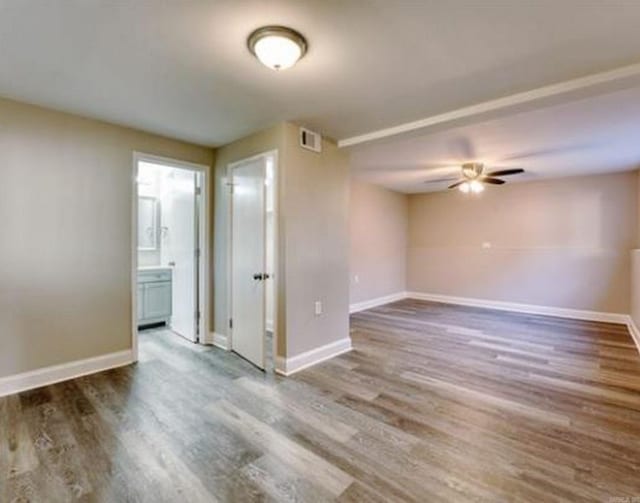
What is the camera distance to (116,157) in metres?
3.35

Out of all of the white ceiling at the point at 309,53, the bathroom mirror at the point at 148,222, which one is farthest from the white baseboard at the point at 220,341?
the white ceiling at the point at 309,53

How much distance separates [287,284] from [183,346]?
176 cm

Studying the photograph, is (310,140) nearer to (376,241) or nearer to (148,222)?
(148,222)

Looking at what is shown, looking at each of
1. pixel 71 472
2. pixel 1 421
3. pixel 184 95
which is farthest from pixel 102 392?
pixel 184 95

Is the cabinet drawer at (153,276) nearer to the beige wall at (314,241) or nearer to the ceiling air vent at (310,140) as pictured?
A: the beige wall at (314,241)

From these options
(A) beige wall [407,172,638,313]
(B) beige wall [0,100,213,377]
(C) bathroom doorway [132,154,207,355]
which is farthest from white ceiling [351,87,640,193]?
(B) beige wall [0,100,213,377]

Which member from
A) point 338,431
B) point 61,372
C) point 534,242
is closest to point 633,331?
point 534,242

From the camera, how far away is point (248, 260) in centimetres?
359

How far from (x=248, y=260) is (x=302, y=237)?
2.20ft

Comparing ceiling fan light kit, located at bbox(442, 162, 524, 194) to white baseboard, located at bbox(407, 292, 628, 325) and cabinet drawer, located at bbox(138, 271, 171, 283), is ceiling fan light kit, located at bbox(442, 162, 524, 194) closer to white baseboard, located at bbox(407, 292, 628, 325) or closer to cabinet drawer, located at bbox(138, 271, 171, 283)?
white baseboard, located at bbox(407, 292, 628, 325)

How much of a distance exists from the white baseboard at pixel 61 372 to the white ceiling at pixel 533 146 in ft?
11.4

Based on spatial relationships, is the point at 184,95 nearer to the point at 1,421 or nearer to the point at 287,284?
the point at 287,284

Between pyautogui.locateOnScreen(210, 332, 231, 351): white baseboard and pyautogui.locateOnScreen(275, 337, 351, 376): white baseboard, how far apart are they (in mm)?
900

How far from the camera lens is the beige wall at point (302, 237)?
3.26m
